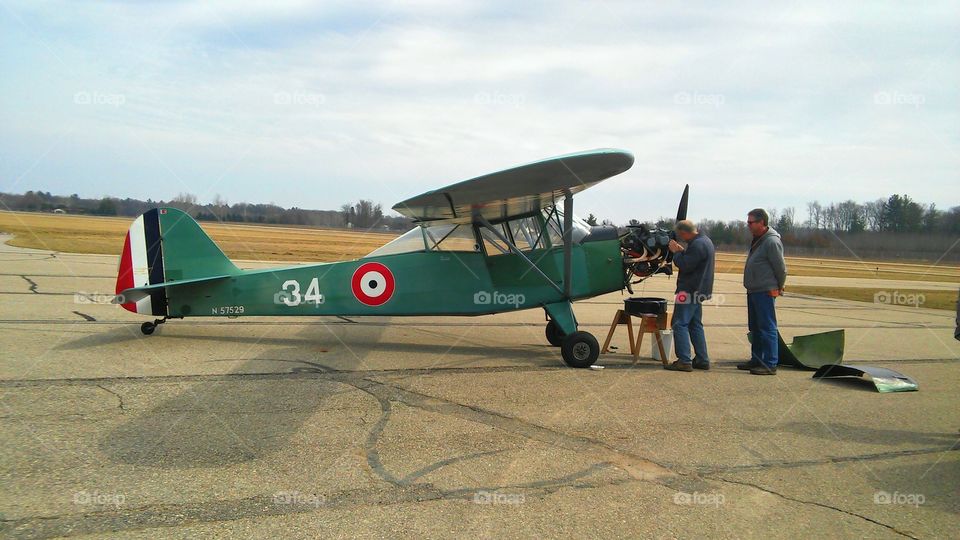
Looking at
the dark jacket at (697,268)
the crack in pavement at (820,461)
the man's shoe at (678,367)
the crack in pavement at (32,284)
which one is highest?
the dark jacket at (697,268)

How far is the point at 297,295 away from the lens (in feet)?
27.7

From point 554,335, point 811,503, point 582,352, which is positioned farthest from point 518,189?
point 811,503

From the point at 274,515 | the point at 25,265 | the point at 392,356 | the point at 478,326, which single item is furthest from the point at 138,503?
the point at 25,265

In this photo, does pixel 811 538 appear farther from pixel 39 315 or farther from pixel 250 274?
pixel 39 315

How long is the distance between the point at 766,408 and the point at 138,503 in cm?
572

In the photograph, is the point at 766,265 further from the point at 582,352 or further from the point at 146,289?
the point at 146,289

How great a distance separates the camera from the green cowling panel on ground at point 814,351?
8.11 m

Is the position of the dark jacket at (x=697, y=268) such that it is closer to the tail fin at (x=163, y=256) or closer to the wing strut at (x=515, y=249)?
the wing strut at (x=515, y=249)

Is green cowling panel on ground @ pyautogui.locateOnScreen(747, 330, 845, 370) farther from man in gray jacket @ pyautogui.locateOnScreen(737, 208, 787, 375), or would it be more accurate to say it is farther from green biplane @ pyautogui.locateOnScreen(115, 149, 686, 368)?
green biplane @ pyautogui.locateOnScreen(115, 149, 686, 368)

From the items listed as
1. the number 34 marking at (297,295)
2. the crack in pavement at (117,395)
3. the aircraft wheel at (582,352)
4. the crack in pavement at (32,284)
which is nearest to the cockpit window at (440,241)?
the number 34 marking at (297,295)

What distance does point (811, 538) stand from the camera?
333 cm

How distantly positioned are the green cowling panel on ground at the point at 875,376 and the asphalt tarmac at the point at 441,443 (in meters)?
0.14

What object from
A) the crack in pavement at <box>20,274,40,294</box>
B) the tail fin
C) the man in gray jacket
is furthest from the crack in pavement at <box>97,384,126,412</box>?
the crack in pavement at <box>20,274,40,294</box>

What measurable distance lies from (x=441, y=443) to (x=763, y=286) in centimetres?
527
